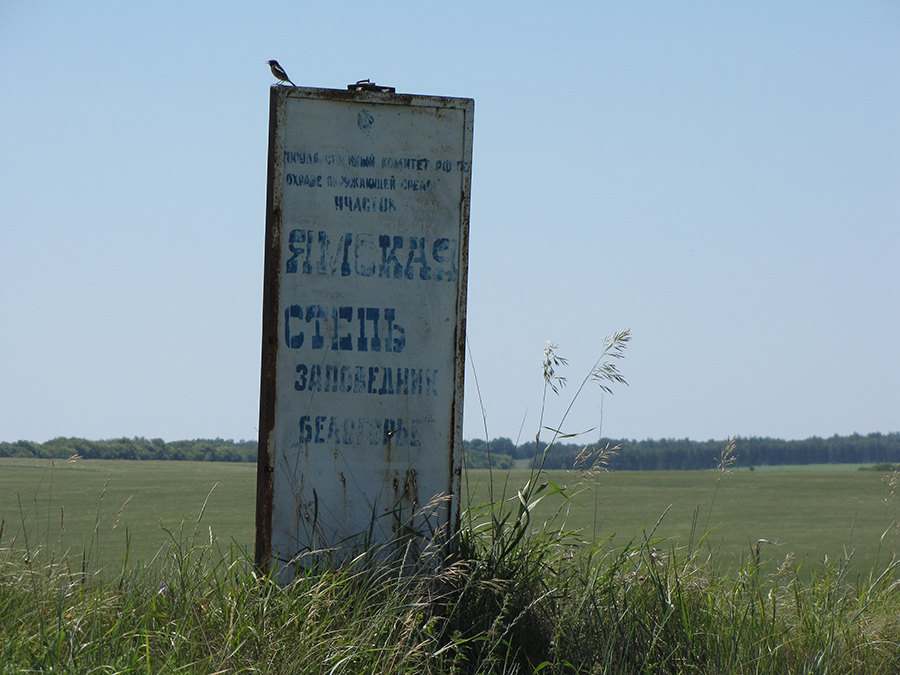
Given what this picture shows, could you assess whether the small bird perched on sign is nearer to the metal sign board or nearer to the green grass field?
the metal sign board

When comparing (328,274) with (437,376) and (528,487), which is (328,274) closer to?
(437,376)

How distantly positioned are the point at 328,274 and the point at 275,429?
30.3 inches

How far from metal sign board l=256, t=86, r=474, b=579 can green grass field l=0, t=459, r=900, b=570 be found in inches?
30.3

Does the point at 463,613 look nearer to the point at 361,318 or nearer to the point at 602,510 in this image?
the point at 361,318

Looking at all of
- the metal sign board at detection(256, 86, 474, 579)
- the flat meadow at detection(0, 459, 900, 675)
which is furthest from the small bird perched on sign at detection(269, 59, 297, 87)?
the flat meadow at detection(0, 459, 900, 675)

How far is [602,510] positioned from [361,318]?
682 centimetres

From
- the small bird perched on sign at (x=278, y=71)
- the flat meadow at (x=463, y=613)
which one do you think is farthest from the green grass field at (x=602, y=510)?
the small bird perched on sign at (x=278, y=71)

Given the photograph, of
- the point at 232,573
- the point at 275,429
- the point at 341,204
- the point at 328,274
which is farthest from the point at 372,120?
the point at 232,573

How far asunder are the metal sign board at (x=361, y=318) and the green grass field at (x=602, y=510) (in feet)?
2.53

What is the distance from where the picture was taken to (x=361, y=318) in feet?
11.8

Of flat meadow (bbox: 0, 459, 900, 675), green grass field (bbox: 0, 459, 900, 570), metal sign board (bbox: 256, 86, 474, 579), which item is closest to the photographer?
flat meadow (bbox: 0, 459, 900, 675)

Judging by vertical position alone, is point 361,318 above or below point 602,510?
above

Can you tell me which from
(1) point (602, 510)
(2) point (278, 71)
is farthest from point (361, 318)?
(1) point (602, 510)

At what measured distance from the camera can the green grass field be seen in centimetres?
517
